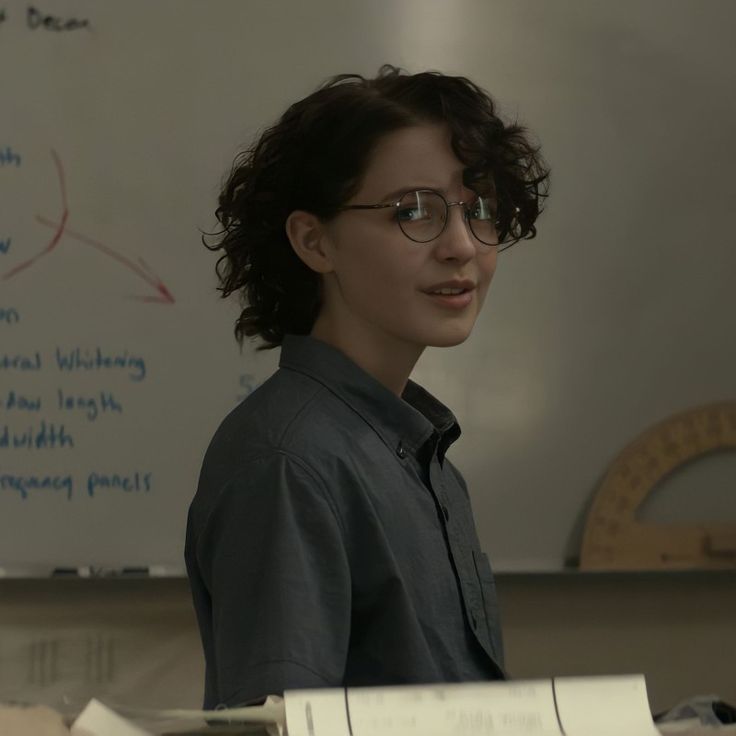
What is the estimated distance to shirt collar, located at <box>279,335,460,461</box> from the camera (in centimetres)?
87

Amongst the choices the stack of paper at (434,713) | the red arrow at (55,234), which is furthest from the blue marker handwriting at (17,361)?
the stack of paper at (434,713)

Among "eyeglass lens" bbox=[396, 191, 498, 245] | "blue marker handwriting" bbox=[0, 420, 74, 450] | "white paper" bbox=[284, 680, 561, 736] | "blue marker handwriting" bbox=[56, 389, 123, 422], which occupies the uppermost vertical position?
"eyeglass lens" bbox=[396, 191, 498, 245]

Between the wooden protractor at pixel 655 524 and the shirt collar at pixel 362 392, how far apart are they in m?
0.85

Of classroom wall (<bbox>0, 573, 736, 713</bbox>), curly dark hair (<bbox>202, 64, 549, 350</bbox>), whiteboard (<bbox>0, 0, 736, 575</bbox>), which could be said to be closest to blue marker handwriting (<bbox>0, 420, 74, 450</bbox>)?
whiteboard (<bbox>0, 0, 736, 575</bbox>)

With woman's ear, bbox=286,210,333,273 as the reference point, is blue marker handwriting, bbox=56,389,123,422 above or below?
below

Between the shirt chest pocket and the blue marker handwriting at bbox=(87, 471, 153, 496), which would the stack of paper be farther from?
the blue marker handwriting at bbox=(87, 471, 153, 496)

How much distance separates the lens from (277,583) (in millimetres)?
715

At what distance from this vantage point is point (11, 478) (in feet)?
5.37

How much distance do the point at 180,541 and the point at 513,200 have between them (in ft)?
2.88

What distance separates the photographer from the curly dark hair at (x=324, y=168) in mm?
901

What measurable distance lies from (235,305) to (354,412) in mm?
839

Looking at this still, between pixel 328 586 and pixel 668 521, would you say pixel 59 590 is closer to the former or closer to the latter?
pixel 668 521

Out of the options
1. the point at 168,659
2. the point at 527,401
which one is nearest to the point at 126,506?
the point at 168,659

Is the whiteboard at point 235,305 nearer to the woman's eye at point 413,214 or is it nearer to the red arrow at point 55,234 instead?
the red arrow at point 55,234
